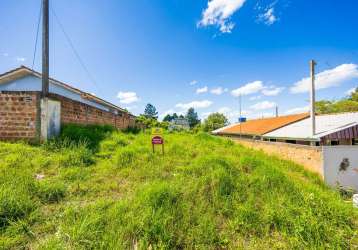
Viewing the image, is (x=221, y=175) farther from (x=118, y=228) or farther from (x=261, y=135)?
(x=261, y=135)

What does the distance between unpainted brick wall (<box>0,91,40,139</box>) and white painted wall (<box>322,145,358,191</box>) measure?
11.6 meters

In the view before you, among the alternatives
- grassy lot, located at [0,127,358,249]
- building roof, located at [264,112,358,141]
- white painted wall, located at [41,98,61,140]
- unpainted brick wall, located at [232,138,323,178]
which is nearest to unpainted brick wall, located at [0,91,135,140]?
white painted wall, located at [41,98,61,140]

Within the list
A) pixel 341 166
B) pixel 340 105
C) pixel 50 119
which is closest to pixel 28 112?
pixel 50 119

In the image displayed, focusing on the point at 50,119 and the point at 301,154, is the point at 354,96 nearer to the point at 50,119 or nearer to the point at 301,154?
the point at 301,154

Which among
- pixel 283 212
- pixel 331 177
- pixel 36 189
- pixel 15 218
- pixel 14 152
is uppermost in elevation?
pixel 14 152

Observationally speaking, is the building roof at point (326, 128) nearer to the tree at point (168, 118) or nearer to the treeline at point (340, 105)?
the treeline at point (340, 105)

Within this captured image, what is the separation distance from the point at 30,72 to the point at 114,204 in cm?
1196

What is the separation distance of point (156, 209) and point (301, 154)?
28.8 ft

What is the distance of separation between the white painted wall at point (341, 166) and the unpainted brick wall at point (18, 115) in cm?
1156

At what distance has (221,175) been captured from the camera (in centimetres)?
355

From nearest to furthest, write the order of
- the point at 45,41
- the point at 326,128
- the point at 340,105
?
1. the point at 45,41
2. the point at 326,128
3. the point at 340,105

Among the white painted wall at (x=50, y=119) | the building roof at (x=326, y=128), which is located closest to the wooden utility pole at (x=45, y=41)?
the white painted wall at (x=50, y=119)

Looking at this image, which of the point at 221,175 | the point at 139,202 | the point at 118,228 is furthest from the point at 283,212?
the point at 118,228

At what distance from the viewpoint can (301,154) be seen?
816 centimetres
